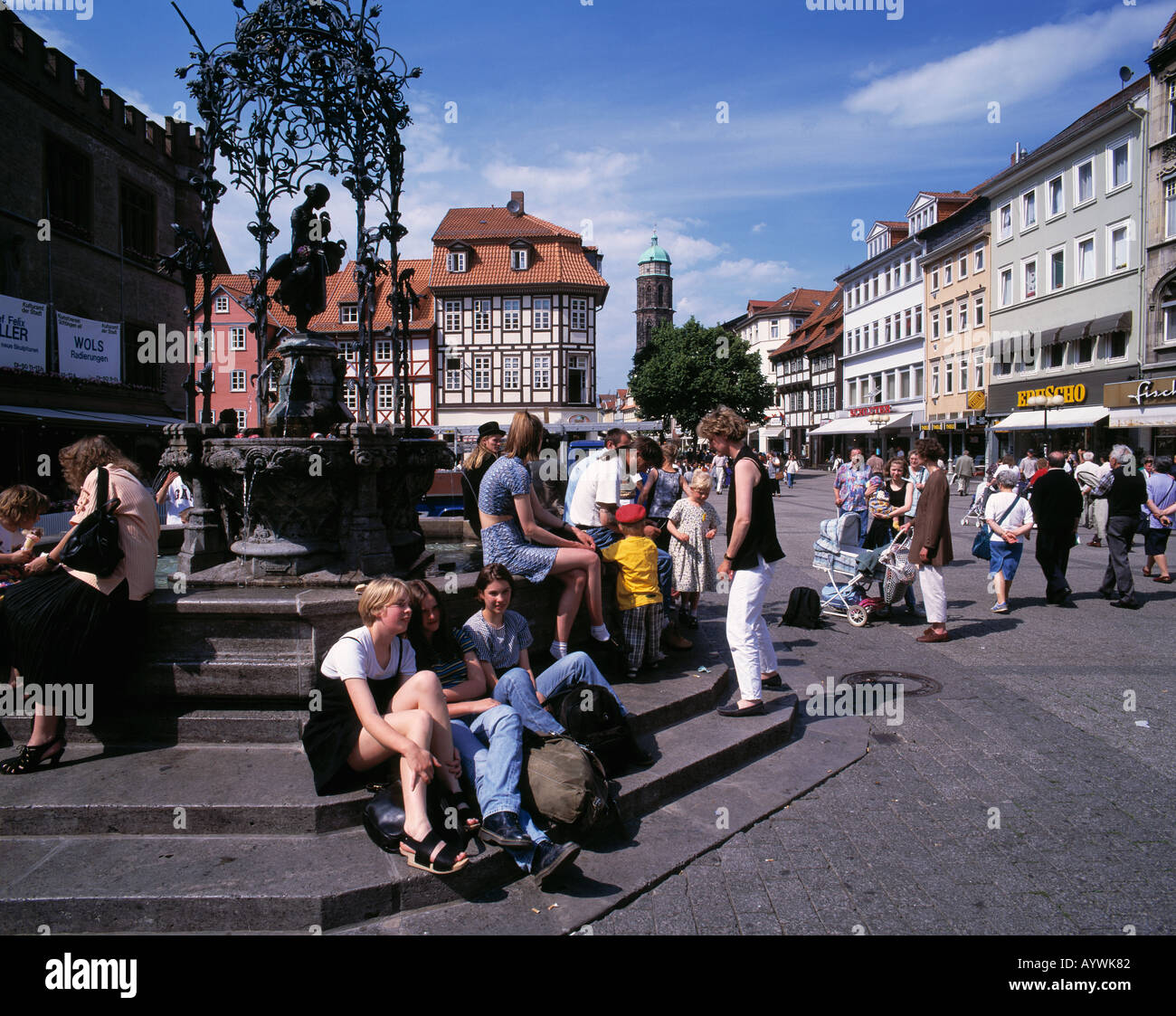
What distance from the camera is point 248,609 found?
495cm

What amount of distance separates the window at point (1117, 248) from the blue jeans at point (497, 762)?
1358 inches

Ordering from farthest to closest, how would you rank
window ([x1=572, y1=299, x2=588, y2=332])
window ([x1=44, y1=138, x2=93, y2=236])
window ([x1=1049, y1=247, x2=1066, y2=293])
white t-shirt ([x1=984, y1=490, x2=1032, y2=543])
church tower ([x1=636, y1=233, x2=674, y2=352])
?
1. church tower ([x1=636, y1=233, x2=674, y2=352])
2. window ([x1=572, y1=299, x2=588, y2=332])
3. window ([x1=1049, y1=247, x2=1066, y2=293])
4. window ([x1=44, y1=138, x2=93, y2=236])
5. white t-shirt ([x1=984, y1=490, x2=1032, y2=543])

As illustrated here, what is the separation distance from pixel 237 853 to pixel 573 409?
168ft

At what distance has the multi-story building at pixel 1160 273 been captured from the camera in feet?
92.9

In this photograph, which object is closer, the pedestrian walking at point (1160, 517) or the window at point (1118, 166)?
the pedestrian walking at point (1160, 517)

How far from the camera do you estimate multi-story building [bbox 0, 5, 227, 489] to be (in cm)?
2052

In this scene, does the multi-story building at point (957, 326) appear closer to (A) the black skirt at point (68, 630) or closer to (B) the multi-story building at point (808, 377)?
(B) the multi-story building at point (808, 377)

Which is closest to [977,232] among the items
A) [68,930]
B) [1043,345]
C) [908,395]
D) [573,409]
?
[1043,345]

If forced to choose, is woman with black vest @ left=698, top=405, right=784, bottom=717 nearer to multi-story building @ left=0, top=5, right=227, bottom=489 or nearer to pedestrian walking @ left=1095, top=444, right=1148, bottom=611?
pedestrian walking @ left=1095, top=444, right=1148, bottom=611

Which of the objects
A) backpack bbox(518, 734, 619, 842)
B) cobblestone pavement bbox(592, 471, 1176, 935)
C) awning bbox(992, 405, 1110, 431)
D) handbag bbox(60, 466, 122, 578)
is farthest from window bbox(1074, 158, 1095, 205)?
handbag bbox(60, 466, 122, 578)

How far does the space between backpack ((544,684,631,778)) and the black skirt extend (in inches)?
95.9

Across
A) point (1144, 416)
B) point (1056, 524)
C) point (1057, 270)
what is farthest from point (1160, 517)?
point (1057, 270)

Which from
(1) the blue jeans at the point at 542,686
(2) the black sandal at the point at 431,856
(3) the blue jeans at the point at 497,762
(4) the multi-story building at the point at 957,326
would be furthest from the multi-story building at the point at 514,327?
(2) the black sandal at the point at 431,856

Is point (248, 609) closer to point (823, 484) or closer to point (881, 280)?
point (823, 484)
